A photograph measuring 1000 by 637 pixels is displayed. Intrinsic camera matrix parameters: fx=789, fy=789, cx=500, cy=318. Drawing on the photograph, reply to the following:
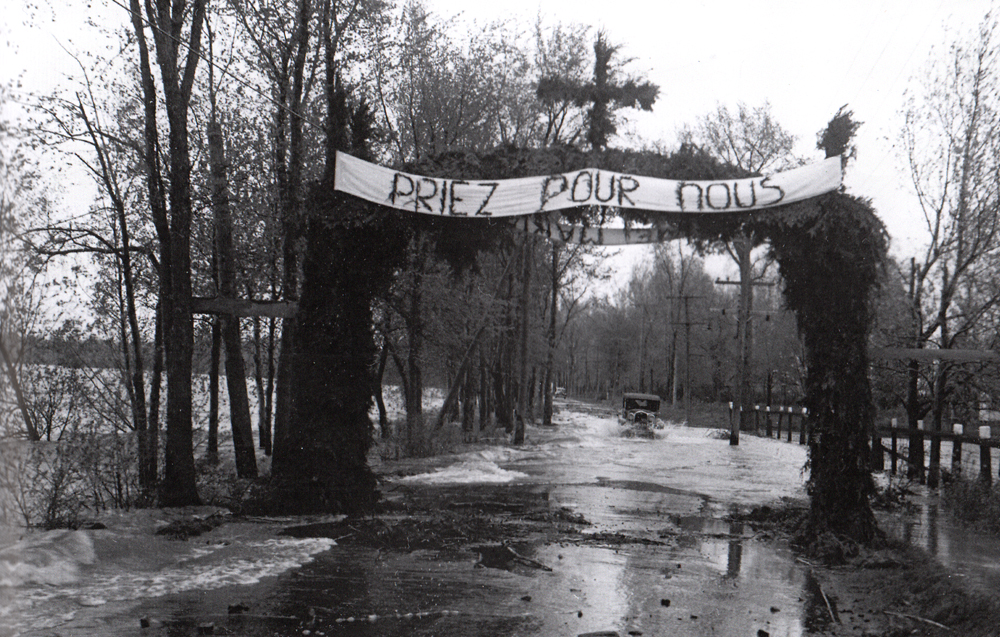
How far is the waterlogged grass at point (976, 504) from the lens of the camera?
13.5 metres

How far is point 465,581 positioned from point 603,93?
25102 mm

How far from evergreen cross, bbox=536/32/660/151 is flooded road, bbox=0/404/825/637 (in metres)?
18.2

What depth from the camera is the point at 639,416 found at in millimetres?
42188

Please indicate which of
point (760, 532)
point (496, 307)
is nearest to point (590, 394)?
point (496, 307)

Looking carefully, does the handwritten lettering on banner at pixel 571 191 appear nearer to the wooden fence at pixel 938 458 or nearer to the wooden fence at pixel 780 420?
the wooden fence at pixel 938 458

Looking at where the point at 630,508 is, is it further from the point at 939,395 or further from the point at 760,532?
the point at 939,395

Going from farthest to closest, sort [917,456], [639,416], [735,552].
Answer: [639,416] → [917,456] → [735,552]

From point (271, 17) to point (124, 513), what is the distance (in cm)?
Answer: 1345

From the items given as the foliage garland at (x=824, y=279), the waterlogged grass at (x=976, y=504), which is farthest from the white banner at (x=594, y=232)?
the waterlogged grass at (x=976, y=504)

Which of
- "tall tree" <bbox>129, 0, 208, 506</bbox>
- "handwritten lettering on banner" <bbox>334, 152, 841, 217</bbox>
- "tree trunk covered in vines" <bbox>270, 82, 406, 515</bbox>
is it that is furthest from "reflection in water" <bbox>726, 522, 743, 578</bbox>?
"tall tree" <bbox>129, 0, 208, 506</bbox>

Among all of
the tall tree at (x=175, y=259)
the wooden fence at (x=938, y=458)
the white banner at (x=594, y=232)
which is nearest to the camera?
the white banner at (x=594, y=232)

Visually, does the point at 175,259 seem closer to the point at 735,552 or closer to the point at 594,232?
the point at 594,232

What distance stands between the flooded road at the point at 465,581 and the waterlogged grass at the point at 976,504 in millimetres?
4153

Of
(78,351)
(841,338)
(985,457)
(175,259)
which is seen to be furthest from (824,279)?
(78,351)
